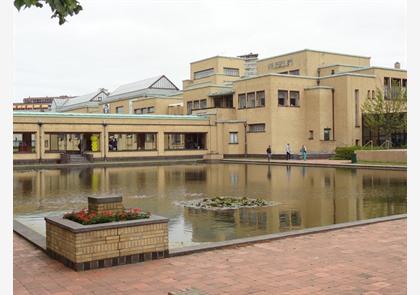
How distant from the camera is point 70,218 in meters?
8.99

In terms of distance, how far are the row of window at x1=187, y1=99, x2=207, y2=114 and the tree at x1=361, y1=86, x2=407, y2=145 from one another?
826 inches

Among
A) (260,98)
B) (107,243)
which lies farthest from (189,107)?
(107,243)

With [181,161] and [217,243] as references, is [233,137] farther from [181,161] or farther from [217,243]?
[217,243]

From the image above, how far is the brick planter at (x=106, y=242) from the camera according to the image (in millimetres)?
7945

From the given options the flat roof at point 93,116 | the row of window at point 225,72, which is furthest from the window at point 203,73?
the flat roof at point 93,116

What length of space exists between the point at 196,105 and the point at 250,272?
56050 mm

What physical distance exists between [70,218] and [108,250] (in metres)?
1.29

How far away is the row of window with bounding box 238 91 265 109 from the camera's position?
52.0 meters

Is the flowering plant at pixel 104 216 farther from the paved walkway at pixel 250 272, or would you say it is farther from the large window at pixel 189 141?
the large window at pixel 189 141

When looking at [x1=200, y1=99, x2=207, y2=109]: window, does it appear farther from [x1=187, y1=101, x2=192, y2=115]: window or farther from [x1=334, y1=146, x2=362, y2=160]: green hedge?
[x1=334, y1=146, x2=362, y2=160]: green hedge

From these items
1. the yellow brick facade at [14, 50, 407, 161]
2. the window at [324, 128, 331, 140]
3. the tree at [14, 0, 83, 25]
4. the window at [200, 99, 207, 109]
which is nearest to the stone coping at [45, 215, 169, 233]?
the tree at [14, 0, 83, 25]

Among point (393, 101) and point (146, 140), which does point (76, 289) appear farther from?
point (146, 140)

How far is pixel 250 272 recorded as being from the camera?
7.74 meters

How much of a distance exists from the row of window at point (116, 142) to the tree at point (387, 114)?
18936 millimetres
